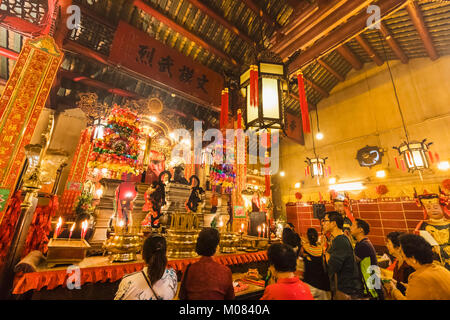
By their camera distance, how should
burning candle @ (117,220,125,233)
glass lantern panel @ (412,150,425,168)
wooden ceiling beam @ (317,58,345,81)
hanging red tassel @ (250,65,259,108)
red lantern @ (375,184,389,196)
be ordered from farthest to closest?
wooden ceiling beam @ (317,58,345,81), red lantern @ (375,184,389,196), glass lantern panel @ (412,150,425,168), hanging red tassel @ (250,65,259,108), burning candle @ (117,220,125,233)

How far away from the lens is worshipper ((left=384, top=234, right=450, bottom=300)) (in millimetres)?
1568

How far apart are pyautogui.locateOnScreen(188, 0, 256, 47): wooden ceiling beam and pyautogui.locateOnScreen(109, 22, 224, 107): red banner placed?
4.35 ft

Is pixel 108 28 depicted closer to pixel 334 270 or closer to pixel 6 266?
pixel 6 266

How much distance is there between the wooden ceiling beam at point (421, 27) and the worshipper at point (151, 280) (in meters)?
9.22

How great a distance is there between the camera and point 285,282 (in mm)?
1404

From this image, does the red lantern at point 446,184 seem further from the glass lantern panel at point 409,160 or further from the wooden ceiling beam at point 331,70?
the wooden ceiling beam at point 331,70

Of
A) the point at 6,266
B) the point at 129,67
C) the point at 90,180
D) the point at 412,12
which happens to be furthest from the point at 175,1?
the point at 90,180

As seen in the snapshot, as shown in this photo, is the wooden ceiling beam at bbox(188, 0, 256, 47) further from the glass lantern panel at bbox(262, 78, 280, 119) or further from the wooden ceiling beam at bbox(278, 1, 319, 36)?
the glass lantern panel at bbox(262, 78, 280, 119)

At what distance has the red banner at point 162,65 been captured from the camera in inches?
161

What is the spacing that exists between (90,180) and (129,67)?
7.09 m

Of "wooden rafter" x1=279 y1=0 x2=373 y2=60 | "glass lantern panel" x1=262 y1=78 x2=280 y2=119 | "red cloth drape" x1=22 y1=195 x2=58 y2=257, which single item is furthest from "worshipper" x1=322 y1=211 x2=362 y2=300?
"wooden rafter" x1=279 y1=0 x2=373 y2=60

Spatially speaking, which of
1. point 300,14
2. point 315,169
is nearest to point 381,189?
point 315,169

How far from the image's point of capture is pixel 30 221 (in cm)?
255

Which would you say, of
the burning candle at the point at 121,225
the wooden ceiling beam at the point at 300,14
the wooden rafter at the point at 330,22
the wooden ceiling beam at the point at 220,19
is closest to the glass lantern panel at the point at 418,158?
the wooden rafter at the point at 330,22
